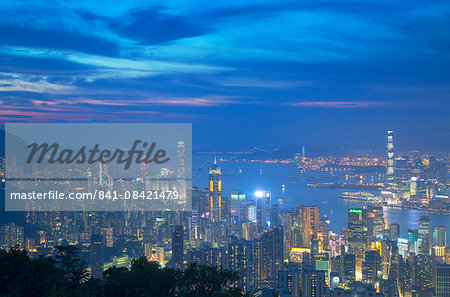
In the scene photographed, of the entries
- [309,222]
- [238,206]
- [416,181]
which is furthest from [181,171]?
[416,181]

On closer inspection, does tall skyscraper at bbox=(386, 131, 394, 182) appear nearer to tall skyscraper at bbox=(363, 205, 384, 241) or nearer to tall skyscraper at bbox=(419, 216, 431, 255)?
tall skyscraper at bbox=(363, 205, 384, 241)

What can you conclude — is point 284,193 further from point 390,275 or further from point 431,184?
point 390,275

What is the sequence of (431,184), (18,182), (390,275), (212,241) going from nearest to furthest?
1. (390,275)
2. (18,182)
3. (212,241)
4. (431,184)

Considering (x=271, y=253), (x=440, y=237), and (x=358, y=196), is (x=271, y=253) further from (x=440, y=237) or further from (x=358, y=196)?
(x=358, y=196)

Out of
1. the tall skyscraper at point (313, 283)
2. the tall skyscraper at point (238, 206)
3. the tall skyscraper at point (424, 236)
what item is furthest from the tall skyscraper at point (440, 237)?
the tall skyscraper at point (313, 283)

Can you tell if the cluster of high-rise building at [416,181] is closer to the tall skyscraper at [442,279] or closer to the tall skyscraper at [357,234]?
the tall skyscraper at [357,234]

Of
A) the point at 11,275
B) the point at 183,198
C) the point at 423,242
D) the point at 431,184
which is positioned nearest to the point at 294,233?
the point at 423,242
